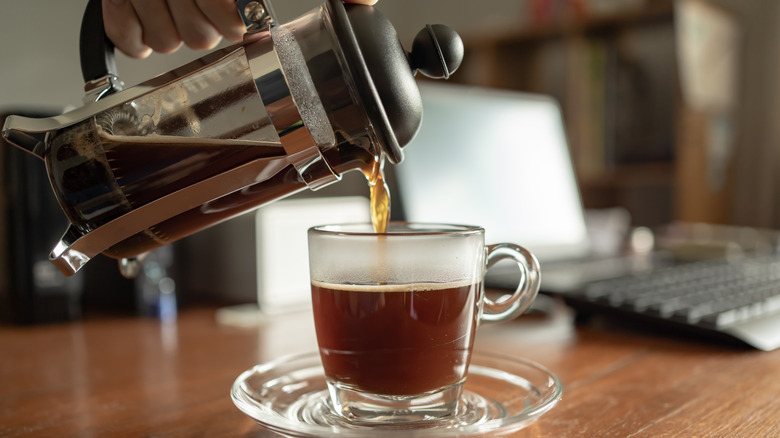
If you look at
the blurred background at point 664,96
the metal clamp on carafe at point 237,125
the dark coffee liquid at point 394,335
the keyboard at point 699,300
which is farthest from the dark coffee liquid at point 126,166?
the blurred background at point 664,96

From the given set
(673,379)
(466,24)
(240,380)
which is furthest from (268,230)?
(466,24)

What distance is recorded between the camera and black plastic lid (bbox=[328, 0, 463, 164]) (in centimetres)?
40

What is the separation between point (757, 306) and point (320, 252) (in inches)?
22.0

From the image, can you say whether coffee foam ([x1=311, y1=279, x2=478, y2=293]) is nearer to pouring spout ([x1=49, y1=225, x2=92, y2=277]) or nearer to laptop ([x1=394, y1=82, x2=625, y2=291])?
pouring spout ([x1=49, y1=225, x2=92, y2=277])

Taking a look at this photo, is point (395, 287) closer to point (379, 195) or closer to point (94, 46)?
point (379, 195)

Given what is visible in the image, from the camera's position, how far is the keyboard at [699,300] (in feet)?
2.22

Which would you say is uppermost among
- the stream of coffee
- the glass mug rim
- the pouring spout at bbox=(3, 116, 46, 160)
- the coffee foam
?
the pouring spout at bbox=(3, 116, 46, 160)

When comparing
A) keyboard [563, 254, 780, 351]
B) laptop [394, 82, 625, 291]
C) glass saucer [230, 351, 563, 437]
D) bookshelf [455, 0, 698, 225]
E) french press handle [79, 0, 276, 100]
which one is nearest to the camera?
glass saucer [230, 351, 563, 437]

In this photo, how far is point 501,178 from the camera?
3.88 feet

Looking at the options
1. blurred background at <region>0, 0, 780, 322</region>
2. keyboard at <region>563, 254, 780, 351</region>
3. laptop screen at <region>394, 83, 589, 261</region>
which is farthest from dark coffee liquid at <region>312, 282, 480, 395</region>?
blurred background at <region>0, 0, 780, 322</region>

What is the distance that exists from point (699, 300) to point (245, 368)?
0.54 m

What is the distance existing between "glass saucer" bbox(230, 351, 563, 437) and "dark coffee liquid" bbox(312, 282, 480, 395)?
0.03 metres

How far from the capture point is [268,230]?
35.7 inches

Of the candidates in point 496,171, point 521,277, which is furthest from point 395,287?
point 496,171
